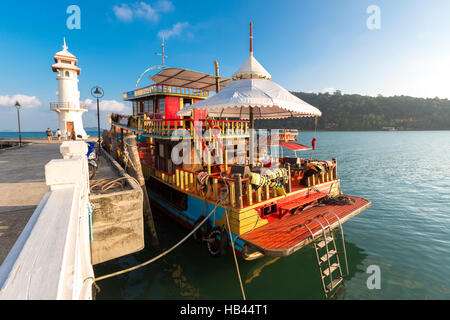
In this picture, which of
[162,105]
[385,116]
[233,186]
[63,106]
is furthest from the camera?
[385,116]

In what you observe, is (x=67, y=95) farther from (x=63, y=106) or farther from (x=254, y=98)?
(x=254, y=98)

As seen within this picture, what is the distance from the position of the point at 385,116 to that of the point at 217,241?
160 m

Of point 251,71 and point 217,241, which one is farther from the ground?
point 251,71

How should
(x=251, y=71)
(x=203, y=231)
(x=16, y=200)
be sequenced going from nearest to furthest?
1. (x=16, y=200)
2. (x=251, y=71)
3. (x=203, y=231)

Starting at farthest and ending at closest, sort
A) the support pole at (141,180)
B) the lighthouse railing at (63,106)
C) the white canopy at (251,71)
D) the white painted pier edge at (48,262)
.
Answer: the lighthouse railing at (63,106) → the support pole at (141,180) → the white canopy at (251,71) → the white painted pier edge at (48,262)

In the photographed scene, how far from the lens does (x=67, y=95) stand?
3622 cm

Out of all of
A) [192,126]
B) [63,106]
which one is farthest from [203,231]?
[63,106]

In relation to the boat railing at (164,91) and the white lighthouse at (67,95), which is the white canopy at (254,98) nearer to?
the boat railing at (164,91)

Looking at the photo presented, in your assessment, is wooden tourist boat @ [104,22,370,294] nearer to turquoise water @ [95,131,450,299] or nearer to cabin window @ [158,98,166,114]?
turquoise water @ [95,131,450,299]

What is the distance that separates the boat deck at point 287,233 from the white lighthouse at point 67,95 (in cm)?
3938

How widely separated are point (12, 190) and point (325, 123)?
479 ft

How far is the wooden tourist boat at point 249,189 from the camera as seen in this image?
6.01 m

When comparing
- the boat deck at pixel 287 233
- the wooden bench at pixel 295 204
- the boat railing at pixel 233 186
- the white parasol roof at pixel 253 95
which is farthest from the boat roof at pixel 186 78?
the boat deck at pixel 287 233
